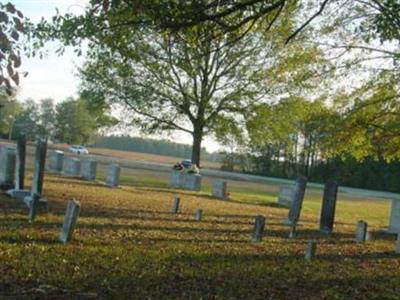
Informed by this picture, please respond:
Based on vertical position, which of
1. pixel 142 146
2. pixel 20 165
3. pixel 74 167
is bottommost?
pixel 74 167

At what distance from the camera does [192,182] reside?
107ft

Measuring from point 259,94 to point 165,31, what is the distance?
2620cm

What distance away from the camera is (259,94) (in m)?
34.2

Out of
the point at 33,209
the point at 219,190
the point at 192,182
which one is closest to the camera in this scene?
the point at 33,209

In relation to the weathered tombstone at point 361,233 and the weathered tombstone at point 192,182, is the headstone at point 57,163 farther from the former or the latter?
the weathered tombstone at point 361,233

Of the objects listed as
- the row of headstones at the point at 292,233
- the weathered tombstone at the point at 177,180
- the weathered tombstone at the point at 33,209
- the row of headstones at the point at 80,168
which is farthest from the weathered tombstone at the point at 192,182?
the weathered tombstone at the point at 33,209

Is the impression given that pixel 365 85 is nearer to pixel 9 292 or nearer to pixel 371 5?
pixel 371 5

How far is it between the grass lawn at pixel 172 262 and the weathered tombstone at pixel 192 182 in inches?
672

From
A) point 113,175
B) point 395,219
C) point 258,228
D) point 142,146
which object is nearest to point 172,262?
point 258,228

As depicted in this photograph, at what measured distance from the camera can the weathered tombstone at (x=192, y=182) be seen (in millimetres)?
32281

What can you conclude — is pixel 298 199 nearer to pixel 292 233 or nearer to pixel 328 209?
pixel 328 209

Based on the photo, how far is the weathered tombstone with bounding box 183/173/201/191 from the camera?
1271 inches

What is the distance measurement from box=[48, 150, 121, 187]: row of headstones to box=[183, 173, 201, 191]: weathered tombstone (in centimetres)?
492

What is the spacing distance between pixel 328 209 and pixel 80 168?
17264 millimetres
